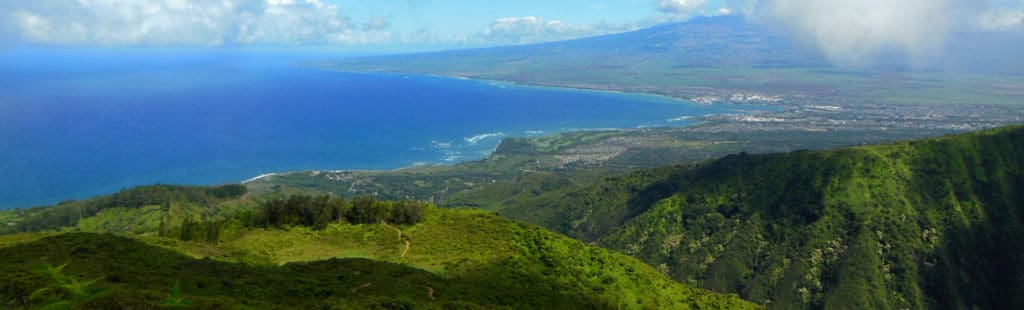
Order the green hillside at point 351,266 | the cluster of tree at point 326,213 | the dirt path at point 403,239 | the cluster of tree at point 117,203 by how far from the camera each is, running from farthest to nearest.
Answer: the cluster of tree at point 117,203 < the cluster of tree at point 326,213 < the dirt path at point 403,239 < the green hillside at point 351,266

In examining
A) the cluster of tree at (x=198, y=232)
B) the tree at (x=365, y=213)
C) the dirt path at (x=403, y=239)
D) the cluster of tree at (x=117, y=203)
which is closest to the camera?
the dirt path at (x=403, y=239)

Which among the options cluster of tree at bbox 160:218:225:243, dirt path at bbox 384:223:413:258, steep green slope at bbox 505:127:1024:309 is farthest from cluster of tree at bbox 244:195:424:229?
steep green slope at bbox 505:127:1024:309

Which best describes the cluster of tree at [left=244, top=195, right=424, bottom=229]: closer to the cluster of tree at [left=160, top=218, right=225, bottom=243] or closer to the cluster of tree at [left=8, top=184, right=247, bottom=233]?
the cluster of tree at [left=160, top=218, right=225, bottom=243]

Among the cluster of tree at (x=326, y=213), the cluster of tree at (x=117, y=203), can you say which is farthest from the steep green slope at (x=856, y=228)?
the cluster of tree at (x=117, y=203)

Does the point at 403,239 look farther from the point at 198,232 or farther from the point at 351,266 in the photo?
the point at 198,232

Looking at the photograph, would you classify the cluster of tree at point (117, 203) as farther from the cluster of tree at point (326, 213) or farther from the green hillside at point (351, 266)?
the cluster of tree at point (326, 213)

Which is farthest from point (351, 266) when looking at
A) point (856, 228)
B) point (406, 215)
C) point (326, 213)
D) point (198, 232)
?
point (856, 228)
